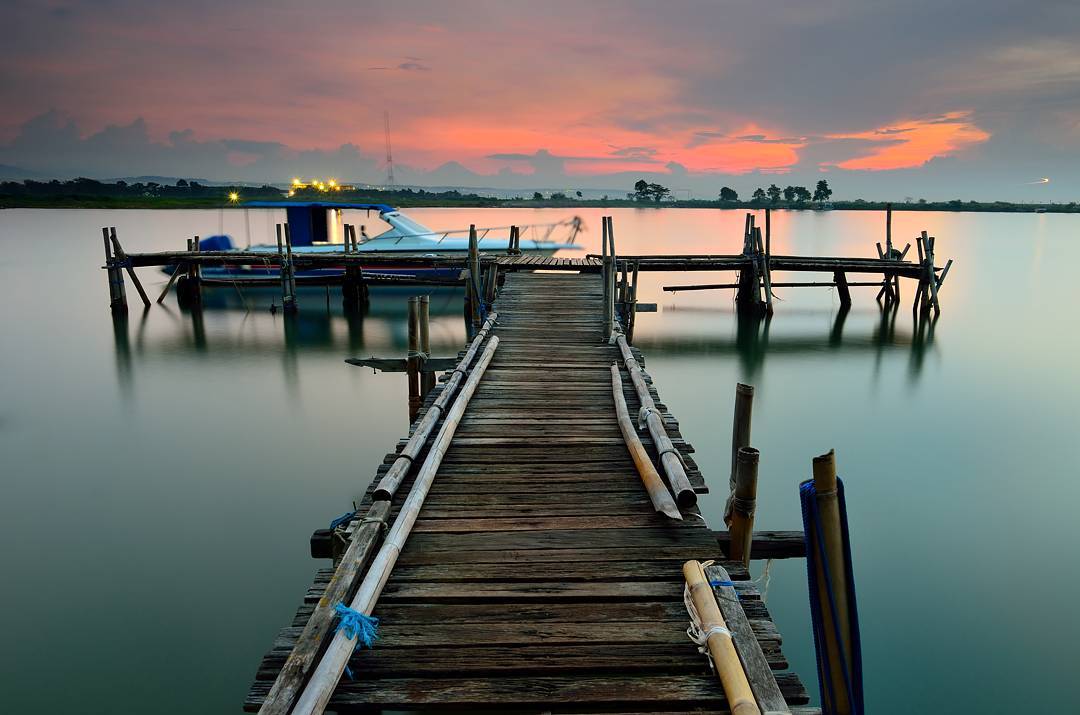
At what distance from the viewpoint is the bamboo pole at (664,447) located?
518cm

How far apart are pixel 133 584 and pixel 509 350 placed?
575cm

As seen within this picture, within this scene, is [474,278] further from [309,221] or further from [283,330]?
[309,221]

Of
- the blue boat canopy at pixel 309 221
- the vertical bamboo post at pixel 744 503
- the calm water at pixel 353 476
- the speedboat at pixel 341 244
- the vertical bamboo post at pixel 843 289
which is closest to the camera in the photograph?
the vertical bamboo post at pixel 744 503

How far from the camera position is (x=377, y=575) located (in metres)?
4.10

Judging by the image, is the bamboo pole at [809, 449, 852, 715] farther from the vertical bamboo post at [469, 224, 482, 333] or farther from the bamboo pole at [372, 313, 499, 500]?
the vertical bamboo post at [469, 224, 482, 333]

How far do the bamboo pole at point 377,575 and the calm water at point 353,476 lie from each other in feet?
9.00

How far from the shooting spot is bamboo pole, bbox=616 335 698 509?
17.0 ft

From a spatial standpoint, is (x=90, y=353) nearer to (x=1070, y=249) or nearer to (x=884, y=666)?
(x=884, y=666)

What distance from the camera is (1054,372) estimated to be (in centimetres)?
1827

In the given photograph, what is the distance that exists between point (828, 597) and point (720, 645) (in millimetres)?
856

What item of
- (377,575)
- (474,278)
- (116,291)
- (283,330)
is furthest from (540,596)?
(116,291)

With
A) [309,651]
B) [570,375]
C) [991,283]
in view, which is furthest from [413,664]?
[991,283]

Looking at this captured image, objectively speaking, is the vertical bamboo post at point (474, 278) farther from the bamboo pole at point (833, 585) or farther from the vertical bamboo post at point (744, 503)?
the bamboo pole at point (833, 585)

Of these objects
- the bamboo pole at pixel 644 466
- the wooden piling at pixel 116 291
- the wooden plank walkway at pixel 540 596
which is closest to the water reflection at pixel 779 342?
the bamboo pole at pixel 644 466
